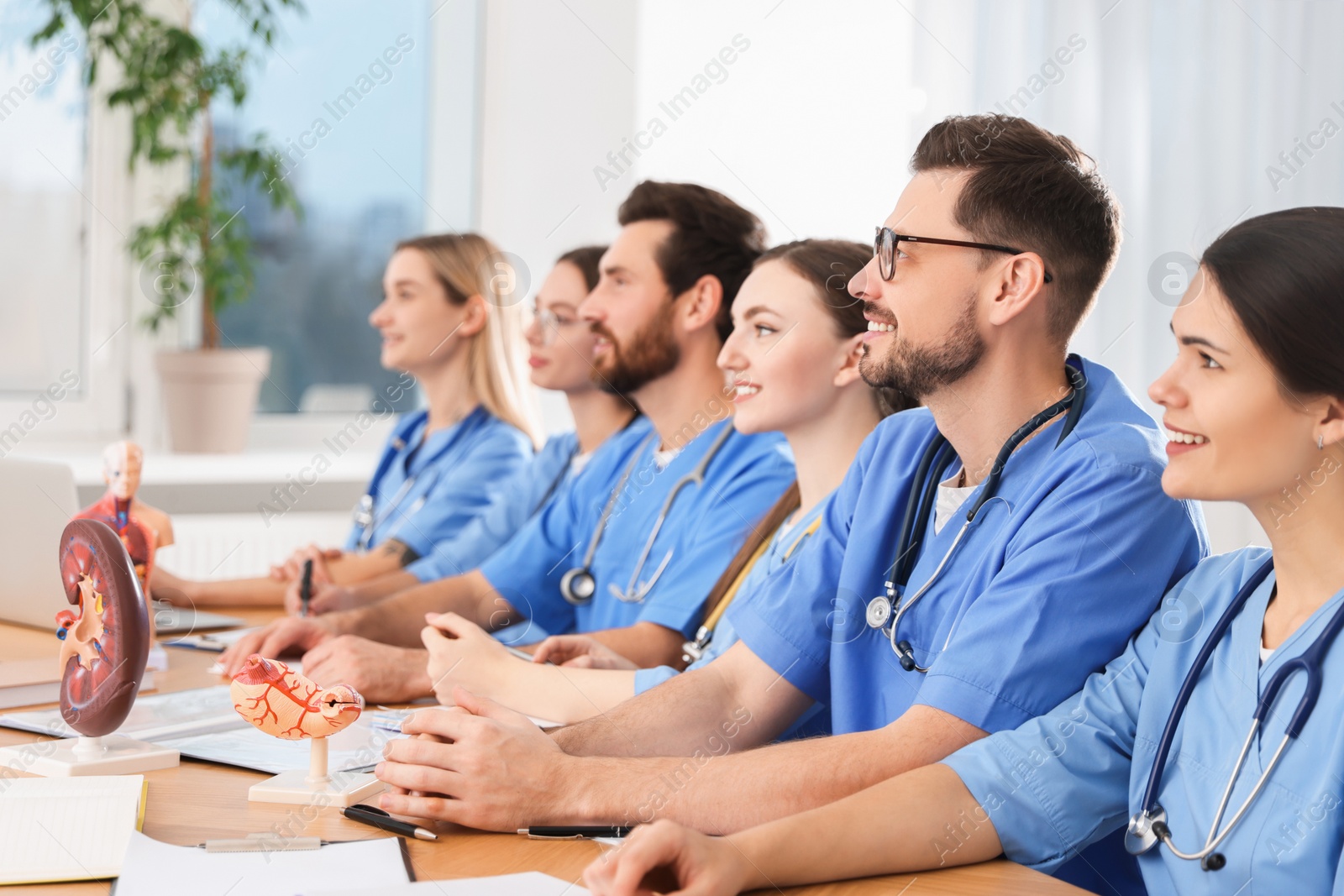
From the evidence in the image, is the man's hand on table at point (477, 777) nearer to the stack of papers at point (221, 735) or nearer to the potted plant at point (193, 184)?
the stack of papers at point (221, 735)

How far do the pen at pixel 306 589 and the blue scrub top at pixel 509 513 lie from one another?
18.7 inches

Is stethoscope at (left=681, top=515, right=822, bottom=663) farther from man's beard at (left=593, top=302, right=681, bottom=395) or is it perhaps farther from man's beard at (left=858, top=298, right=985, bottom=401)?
man's beard at (left=593, top=302, right=681, bottom=395)

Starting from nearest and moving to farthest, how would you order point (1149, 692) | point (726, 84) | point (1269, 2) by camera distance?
point (1149, 692) < point (1269, 2) < point (726, 84)

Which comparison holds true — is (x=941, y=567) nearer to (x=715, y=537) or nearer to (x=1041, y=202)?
(x=1041, y=202)

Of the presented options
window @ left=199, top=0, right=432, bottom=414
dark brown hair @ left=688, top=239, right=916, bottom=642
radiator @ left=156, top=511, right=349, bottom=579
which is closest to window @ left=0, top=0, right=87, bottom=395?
window @ left=199, top=0, right=432, bottom=414

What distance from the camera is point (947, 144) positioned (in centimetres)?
167

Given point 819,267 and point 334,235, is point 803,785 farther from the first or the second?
point 334,235

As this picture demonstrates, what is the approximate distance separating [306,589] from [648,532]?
0.69 meters

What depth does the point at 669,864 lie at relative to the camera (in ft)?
3.49

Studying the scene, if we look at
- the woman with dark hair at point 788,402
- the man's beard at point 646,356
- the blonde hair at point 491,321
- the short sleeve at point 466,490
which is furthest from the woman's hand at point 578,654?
the blonde hair at point 491,321

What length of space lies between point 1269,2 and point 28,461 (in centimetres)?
276

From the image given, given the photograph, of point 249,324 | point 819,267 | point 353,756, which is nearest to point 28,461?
point 353,756

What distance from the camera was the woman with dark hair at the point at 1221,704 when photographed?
1.17 m

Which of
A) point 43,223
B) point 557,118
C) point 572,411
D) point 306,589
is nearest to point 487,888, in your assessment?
point 306,589
